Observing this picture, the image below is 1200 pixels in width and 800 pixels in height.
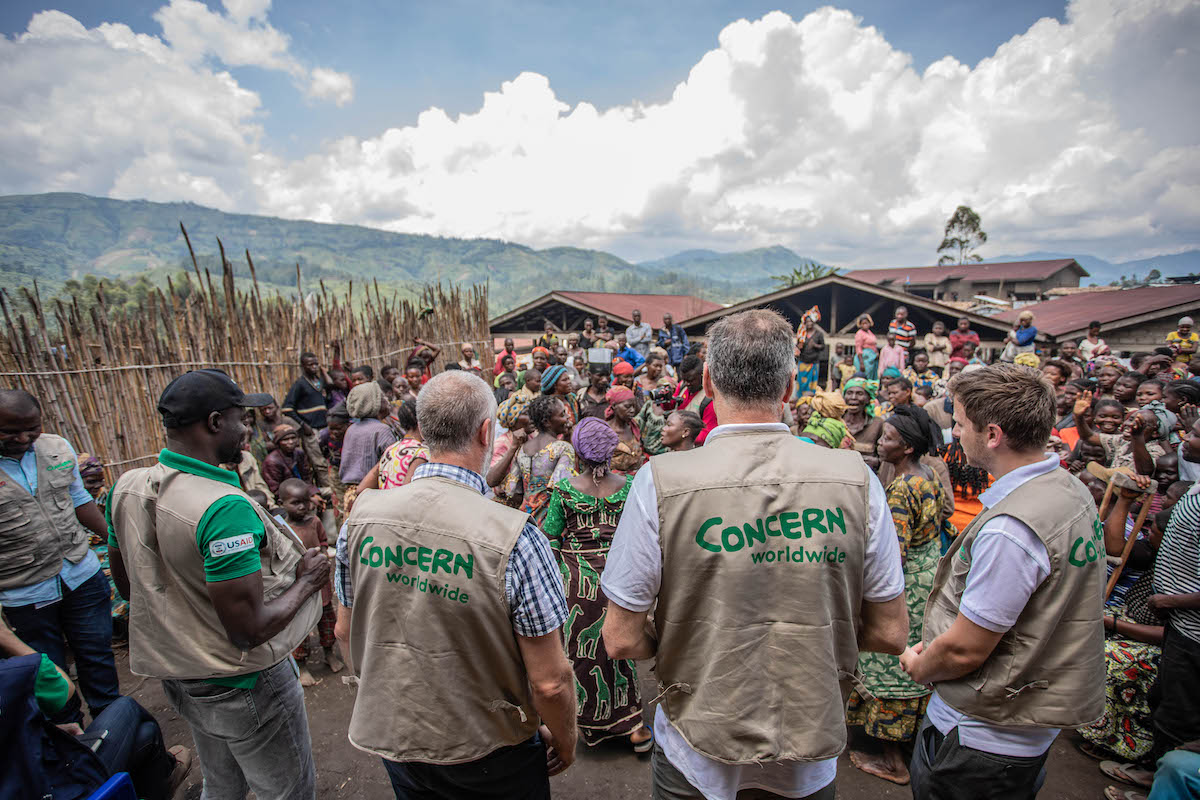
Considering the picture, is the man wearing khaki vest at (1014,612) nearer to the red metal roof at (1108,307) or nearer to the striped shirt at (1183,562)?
the striped shirt at (1183,562)

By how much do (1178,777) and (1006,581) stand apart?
1.29 metres

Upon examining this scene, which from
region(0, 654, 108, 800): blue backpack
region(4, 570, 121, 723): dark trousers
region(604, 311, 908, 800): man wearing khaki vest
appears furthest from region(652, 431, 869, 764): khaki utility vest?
region(4, 570, 121, 723): dark trousers

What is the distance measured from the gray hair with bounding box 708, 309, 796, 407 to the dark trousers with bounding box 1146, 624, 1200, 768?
9.24ft

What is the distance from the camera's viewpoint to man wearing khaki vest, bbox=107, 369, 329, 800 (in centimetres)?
192

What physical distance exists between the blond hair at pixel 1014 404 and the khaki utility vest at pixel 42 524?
14.8 ft

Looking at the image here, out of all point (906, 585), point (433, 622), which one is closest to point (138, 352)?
point (433, 622)

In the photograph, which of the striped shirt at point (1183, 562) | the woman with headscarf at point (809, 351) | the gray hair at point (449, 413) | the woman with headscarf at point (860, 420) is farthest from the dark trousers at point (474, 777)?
the woman with headscarf at point (809, 351)

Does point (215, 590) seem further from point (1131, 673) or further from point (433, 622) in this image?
point (1131, 673)

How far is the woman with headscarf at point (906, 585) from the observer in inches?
118

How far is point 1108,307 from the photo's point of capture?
42.4 feet

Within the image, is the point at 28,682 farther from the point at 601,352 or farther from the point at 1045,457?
the point at 601,352

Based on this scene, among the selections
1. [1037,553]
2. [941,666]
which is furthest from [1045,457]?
[941,666]

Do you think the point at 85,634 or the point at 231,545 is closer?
the point at 231,545

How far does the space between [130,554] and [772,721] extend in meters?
2.39
